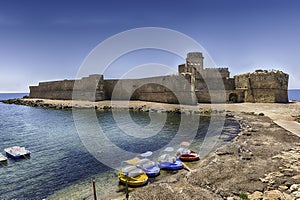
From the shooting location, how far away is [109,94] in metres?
50.5

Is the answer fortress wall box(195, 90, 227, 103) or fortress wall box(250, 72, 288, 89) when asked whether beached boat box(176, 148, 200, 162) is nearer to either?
fortress wall box(195, 90, 227, 103)

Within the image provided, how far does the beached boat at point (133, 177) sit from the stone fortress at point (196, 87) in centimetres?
2851

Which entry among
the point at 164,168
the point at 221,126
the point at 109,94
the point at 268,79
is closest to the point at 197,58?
the point at 268,79

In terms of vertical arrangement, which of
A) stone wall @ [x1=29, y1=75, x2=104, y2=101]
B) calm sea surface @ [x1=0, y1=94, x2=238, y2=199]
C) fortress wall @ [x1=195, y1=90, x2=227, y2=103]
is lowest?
calm sea surface @ [x1=0, y1=94, x2=238, y2=199]

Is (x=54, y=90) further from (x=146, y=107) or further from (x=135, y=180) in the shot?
(x=135, y=180)

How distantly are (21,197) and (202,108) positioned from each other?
2918 cm

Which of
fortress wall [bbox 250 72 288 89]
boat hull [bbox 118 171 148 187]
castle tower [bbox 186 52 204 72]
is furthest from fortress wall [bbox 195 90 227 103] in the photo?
boat hull [bbox 118 171 148 187]

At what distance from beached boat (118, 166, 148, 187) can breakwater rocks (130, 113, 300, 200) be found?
2.23ft

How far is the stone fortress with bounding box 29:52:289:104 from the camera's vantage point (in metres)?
36.5

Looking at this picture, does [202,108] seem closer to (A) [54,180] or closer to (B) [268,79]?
(B) [268,79]

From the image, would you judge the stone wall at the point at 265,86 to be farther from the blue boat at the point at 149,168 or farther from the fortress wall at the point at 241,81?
the blue boat at the point at 149,168

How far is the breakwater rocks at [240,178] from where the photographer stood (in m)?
7.81

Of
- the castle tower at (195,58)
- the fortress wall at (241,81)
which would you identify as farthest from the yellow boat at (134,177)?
the castle tower at (195,58)

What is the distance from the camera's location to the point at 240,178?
9.03m
